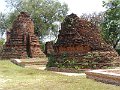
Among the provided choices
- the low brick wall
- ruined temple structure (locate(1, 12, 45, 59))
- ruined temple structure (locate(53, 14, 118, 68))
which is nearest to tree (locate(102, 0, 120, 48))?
ruined temple structure (locate(1, 12, 45, 59))

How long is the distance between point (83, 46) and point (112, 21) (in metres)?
18.4

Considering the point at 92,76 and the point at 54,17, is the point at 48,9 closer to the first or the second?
the point at 54,17

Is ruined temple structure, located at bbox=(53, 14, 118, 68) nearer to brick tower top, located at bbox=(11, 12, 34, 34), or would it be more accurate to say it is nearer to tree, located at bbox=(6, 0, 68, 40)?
brick tower top, located at bbox=(11, 12, 34, 34)

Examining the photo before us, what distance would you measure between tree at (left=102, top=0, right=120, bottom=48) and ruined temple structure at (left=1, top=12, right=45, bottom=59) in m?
9.97

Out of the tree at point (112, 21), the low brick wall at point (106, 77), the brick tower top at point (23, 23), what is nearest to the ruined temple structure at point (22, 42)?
the brick tower top at point (23, 23)

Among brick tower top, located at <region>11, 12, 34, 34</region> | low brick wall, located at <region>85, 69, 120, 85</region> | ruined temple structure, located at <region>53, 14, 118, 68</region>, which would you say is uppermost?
brick tower top, located at <region>11, 12, 34, 34</region>

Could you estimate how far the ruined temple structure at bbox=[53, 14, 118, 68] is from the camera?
16.8 metres

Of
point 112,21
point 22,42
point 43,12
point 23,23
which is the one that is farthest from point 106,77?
point 43,12

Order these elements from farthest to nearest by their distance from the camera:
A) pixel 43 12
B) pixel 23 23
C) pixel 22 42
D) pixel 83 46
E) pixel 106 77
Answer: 1. pixel 43 12
2. pixel 23 23
3. pixel 22 42
4. pixel 83 46
5. pixel 106 77

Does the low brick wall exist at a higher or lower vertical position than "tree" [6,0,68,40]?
lower

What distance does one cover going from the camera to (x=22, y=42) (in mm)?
28609

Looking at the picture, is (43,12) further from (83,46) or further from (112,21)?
(83,46)

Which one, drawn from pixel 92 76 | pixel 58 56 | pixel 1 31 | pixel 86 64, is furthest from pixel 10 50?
pixel 1 31

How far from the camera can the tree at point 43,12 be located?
45.3m
